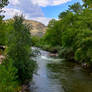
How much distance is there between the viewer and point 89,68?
66.9 ft

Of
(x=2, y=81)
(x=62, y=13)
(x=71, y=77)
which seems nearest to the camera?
(x=2, y=81)

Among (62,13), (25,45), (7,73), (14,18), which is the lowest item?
(7,73)

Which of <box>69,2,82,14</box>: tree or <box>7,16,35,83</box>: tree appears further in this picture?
<box>69,2,82,14</box>: tree

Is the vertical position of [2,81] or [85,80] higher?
[2,81]

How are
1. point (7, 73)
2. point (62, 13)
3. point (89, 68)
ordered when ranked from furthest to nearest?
point (62, 13), point (89, 68), point (7, 73)

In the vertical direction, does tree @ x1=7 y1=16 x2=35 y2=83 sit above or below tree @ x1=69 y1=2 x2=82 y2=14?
below

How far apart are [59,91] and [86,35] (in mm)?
8945

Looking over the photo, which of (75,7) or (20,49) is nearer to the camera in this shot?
(20,49)

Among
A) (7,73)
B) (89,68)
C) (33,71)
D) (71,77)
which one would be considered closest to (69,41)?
(89,68)

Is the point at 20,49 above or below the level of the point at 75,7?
below

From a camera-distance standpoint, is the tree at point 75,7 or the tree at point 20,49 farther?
the tree at point 75,7

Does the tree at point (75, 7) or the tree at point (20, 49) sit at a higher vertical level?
the tree at point (75, 7)

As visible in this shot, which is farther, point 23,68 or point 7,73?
point 23,68

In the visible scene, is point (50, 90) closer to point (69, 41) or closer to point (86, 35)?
point (86, 35)
